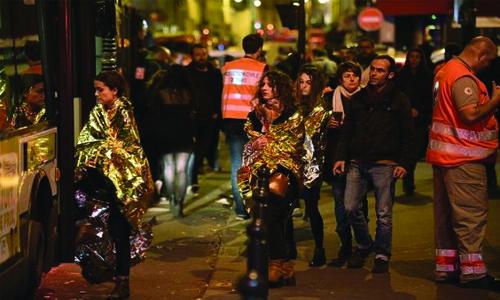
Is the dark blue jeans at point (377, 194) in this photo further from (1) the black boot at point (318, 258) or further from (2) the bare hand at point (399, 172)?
(1) the black boot at point (318, 258)

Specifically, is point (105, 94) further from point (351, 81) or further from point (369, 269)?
point (369, 269)

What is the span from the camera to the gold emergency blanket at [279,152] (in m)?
7.80

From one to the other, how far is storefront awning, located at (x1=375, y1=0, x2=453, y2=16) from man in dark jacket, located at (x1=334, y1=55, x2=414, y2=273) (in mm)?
16788

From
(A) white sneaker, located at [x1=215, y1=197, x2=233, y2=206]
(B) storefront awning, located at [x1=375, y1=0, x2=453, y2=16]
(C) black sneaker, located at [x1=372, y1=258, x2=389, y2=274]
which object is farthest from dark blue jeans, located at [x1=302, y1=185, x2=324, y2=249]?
(B) storefront awning, located at [x1=375, y1=0, x2=453, y2=16]

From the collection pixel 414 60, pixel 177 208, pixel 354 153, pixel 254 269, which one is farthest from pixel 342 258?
pixel 414 60

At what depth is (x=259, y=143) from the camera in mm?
7863

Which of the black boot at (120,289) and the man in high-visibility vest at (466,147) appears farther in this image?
the man in high-visibility vest at (466,147)

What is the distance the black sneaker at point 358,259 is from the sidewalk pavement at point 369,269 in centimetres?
6

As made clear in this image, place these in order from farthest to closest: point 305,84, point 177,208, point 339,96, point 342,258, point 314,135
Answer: point 177,208 → point 339,96 → point 342,258 → point 305,84 → point 314,135

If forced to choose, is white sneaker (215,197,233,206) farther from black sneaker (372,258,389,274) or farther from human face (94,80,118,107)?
human face (94,80,118,107)

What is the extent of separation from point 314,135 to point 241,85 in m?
2.50

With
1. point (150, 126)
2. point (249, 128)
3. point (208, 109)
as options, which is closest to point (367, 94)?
point (249, 128)

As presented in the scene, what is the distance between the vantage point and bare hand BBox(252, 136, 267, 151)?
785 centimetres

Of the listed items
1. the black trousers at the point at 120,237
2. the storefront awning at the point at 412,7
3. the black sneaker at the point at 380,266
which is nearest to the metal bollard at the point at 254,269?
the black trousers at the point at 120,237
